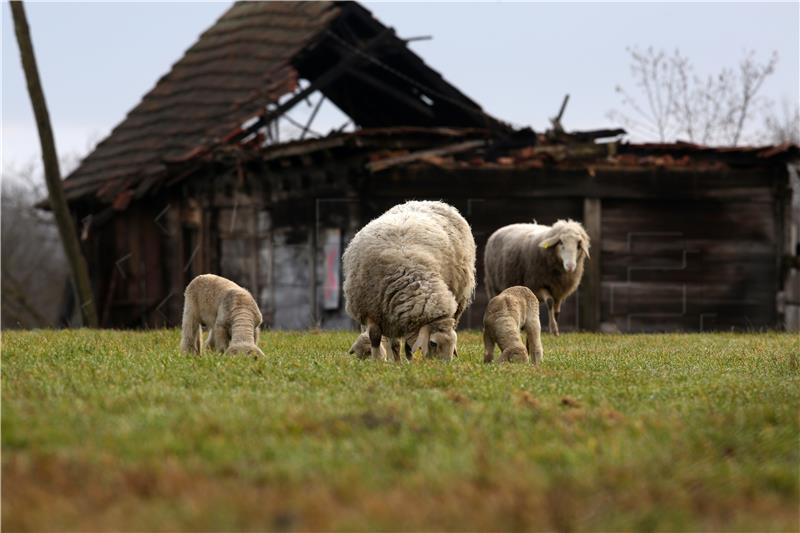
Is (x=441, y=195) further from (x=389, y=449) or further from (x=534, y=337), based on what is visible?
(x=389, y=449)

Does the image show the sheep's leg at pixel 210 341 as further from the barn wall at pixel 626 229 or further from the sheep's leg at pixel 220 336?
the barn wall at pixel 626 229

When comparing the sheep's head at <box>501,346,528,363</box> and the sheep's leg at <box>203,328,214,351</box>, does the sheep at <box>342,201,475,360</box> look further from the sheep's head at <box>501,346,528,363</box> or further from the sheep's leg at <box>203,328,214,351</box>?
the sheep's leg at <box>203,328,214,351</box>

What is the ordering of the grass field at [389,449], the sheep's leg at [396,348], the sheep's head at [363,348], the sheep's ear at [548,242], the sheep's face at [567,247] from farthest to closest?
the sheep's face at [567,247]
the sheep's ear at [548,242]
the sheep's head at [363,348]
the sheep's leg at [396,348]
the grass field at [389,449]

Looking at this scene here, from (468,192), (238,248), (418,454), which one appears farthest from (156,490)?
(238,248)

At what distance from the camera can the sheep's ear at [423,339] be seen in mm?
10477

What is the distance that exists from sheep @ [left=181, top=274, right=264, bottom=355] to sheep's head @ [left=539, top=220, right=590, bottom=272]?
653cm

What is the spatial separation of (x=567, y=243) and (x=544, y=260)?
0.74 m

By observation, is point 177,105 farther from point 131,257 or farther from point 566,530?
point 566,530

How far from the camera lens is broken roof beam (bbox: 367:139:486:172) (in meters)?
20.9

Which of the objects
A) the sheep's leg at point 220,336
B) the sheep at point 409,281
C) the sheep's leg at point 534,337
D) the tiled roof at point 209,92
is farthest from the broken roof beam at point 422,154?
the sheep's leg at point 220,336

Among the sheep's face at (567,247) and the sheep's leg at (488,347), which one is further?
the sheep's face at (567,247)

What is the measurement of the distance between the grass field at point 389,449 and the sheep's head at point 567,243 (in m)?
7.47

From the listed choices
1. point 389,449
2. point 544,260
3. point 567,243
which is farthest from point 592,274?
point 389,449

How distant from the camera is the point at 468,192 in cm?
2172
